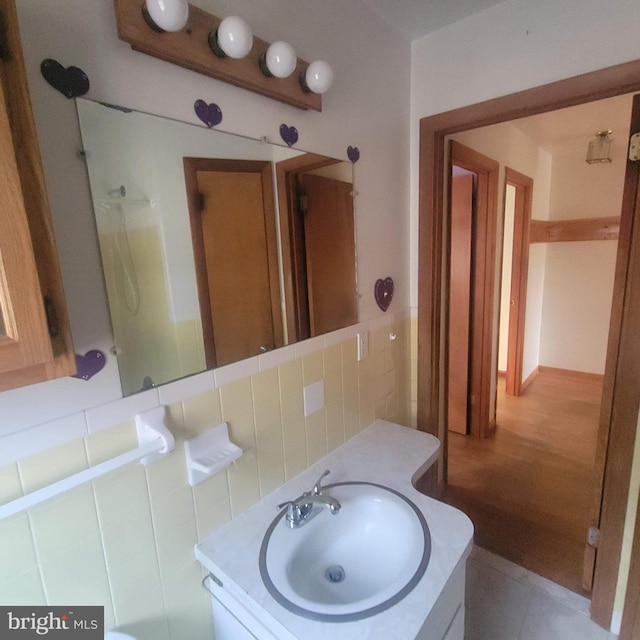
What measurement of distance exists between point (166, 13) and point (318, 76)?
0.46 metres

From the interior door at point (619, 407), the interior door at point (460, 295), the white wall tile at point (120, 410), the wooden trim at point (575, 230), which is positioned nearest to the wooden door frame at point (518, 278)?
the wooden trim at point (575, 230)

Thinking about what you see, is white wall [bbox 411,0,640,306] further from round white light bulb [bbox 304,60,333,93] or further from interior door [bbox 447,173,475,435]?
interior door [bbox 447,173,475,435]

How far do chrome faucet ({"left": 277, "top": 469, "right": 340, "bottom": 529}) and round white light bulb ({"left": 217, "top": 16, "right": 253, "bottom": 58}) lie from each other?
3.64 feet

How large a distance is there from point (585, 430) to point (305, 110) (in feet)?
10.3

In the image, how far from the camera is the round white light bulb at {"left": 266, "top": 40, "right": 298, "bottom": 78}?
924 millimetres

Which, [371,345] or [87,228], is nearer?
[87,228]

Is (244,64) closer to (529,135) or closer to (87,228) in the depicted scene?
(87,228)

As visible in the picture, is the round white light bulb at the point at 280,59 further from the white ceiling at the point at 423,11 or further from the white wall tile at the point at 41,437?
the white wall tile at the point at 41,437

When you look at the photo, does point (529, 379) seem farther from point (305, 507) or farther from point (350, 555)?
point (305, 507)

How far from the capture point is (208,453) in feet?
3.06

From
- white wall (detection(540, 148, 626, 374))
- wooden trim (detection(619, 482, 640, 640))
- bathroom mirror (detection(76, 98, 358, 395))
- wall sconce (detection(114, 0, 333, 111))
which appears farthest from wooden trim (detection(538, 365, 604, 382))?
wall sconce (detection(114, 0, 333, 111))

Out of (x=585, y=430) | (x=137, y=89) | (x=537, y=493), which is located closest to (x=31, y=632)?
(x=137, y=89)

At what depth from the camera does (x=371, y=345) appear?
1.52 metres

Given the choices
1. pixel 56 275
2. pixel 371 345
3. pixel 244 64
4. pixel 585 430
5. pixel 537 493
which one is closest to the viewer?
pixel 56 275
